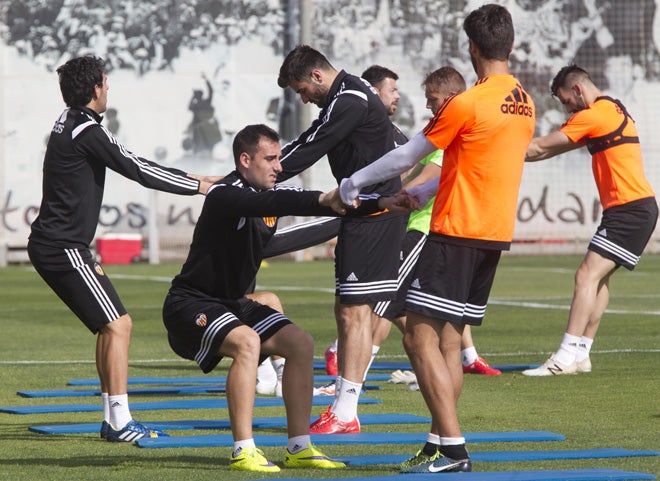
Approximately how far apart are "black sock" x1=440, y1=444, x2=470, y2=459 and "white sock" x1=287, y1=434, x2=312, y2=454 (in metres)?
0.75

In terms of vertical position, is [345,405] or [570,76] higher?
[570,76]

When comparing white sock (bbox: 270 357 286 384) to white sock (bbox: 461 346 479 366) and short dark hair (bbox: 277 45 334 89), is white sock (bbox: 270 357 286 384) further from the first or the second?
short dark hair (bbox: 277 45 334 89)

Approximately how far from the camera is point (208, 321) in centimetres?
715

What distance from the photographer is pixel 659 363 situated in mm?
11602

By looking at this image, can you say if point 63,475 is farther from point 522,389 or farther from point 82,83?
point 522,389

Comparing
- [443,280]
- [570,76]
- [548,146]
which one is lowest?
[443,280]

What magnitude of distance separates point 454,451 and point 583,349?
4.85m

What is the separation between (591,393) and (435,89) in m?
2.44

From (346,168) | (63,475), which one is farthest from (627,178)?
(63,475)

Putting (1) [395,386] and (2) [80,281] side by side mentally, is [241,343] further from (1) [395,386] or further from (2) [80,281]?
(1) [395,386]

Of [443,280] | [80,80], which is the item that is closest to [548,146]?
[80,80]

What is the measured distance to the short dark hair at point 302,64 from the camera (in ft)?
28.6

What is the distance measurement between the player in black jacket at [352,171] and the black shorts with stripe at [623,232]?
3.07 m

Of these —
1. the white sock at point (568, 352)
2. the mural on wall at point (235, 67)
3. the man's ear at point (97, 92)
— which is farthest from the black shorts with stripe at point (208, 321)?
the mural on wall at point (235, 67)
